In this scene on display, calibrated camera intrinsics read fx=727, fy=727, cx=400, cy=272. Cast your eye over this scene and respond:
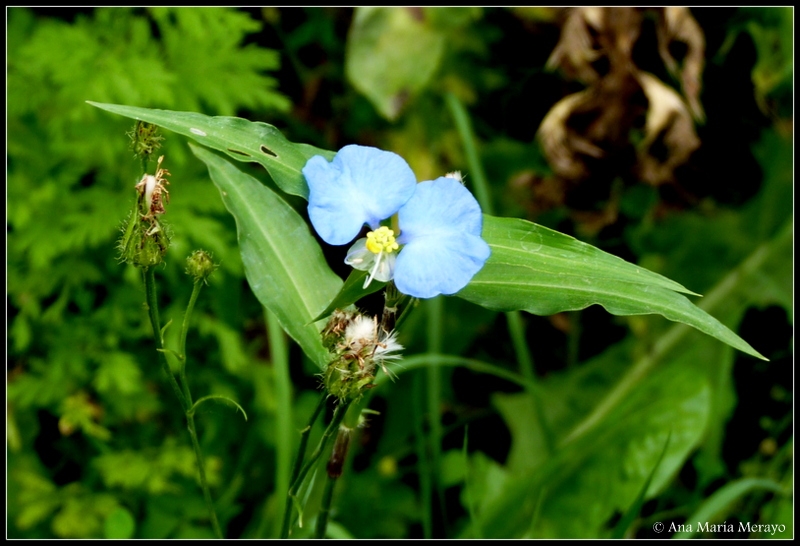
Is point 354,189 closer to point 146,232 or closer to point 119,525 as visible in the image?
point 146,232

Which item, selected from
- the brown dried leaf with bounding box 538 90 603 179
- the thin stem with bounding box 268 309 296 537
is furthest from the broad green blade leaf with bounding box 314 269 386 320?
the brown dried leaf with bounding box 538 90 603 179

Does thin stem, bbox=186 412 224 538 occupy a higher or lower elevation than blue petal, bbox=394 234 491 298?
lower

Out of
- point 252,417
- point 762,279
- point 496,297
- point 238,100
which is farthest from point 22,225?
point 762,279

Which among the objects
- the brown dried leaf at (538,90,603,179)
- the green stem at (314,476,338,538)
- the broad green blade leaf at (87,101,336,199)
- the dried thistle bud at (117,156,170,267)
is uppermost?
the brown dried leaf at (538,90,603,179)

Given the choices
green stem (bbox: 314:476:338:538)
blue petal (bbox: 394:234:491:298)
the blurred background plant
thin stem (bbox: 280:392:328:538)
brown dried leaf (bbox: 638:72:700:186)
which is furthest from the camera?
brown dried leaf (bbox: 638:72:700:186)

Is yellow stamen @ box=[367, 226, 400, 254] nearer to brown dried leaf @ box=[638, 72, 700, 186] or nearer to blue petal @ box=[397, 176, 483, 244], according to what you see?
blue petal @ box=[397, 176, 483, 244]

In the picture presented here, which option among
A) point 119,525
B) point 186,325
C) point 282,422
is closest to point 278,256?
point 186,325
